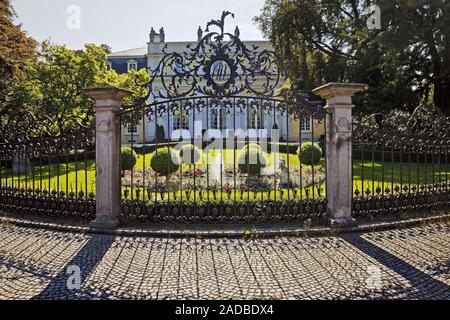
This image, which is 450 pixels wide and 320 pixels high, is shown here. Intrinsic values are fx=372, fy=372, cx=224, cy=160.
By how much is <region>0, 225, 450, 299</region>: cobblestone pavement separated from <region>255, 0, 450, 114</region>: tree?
32.6ft

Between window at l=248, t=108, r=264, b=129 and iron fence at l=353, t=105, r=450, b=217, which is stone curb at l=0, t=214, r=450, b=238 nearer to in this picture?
iron fence at l=353, t=105, r=450, b=217

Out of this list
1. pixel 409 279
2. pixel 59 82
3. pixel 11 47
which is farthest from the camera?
pixel 59 82

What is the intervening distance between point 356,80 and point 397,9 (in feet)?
18.0

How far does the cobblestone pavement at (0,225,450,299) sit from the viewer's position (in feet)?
12.8

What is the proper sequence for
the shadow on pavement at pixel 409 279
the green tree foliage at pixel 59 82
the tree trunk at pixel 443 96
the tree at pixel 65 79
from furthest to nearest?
1. the tree trunk at pixel 443 96
2. the tree at pixel 65 79
3. the green tree foliage at pixel 59 82
4. the shadow on pavement at pixel 409 279

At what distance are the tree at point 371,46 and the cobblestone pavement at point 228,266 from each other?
9.94m

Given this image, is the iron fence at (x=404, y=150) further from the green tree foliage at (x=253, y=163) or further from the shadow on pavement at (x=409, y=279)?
the green tree foliage at (x=253, y=163)

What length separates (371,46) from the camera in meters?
19.1

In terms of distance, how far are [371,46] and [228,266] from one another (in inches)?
698

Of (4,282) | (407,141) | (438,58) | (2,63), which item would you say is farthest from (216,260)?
(438,58)

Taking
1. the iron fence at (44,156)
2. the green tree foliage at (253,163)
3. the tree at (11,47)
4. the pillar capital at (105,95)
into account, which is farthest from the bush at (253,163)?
the tree at (11,47)

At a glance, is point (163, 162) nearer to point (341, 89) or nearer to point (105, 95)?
point (105, 95)

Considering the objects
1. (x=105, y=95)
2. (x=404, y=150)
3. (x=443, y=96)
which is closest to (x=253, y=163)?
(x=404, y=150)

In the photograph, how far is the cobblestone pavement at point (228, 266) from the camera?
391cm
